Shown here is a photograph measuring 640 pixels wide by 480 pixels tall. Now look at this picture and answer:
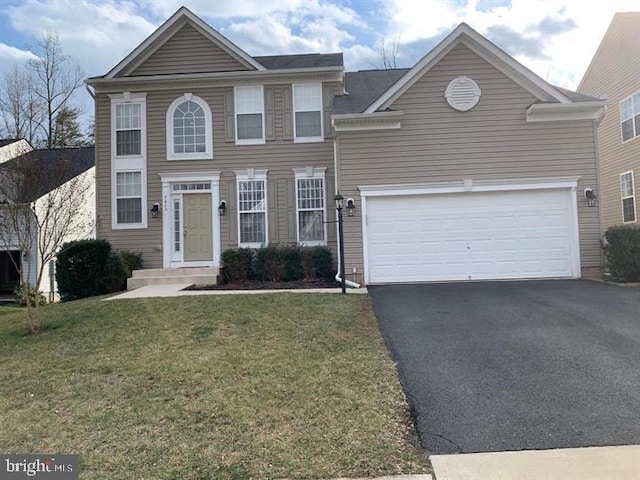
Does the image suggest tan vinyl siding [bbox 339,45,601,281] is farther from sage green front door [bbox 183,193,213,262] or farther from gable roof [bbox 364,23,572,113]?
sage green front door [bbox 183,193,213,262]

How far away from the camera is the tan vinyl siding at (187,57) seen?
45.1ft

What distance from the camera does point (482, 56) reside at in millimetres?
11609

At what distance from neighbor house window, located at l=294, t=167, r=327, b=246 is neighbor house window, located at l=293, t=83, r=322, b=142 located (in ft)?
3.46

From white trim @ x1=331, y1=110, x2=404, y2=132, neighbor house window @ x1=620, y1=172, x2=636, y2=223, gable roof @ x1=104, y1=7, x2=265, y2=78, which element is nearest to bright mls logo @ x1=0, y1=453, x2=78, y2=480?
white trim @ x1=331, y1=110, x2=404, y2=132

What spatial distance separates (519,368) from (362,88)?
1129 centimetres

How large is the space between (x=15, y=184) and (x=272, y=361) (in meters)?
5.26

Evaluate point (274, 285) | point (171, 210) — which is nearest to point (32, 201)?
point (274, 285)

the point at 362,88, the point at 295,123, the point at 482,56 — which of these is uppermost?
the point at 362,88

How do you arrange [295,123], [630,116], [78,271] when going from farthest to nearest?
[630,116]
[295,123]
[78,271]

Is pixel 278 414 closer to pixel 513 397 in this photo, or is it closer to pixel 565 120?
pixel 513 397

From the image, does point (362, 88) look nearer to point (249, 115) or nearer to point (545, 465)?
point (249, 115)

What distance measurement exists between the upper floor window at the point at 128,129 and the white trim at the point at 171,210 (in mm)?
1261

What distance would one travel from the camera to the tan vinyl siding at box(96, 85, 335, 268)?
13375 mm

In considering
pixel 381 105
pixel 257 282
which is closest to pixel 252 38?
pixel 381 105
